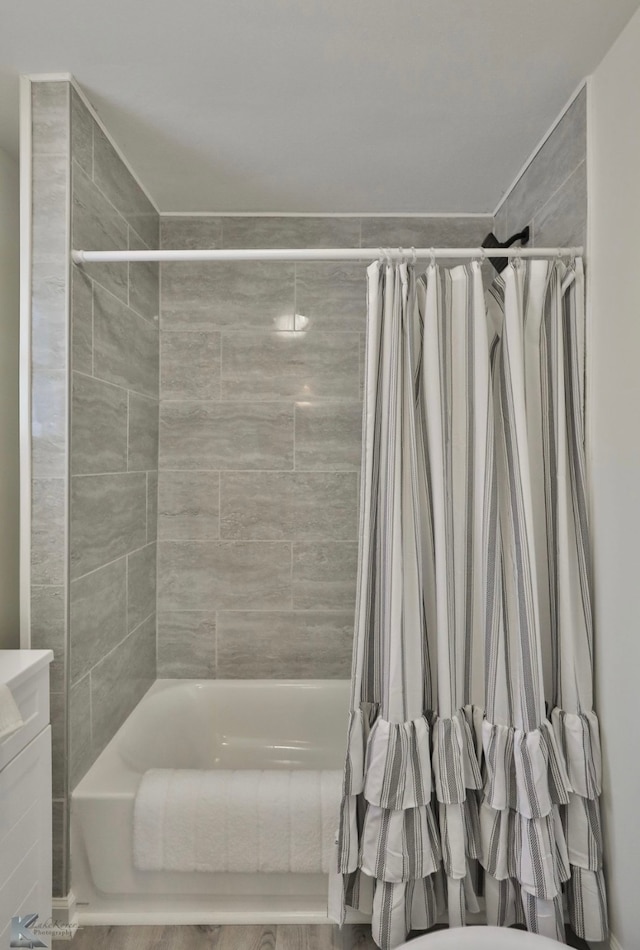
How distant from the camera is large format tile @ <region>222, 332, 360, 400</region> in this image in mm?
2727

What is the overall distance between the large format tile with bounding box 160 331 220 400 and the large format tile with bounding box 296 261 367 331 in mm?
429

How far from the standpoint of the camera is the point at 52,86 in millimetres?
1779

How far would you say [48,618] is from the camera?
5.82ft

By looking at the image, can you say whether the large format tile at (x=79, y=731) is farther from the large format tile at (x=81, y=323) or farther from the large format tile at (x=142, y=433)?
the large format tile at (x=81, y=323)

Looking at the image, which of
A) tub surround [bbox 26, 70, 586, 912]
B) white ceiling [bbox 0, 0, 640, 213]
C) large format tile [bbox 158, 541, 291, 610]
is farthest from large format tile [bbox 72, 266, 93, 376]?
large format tile [bbox 158, 541, 291, 610]

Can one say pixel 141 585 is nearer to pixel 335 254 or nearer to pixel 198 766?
pixel 198 766

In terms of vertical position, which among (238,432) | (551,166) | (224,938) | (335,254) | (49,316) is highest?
(551,166)

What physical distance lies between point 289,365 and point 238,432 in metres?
0.38

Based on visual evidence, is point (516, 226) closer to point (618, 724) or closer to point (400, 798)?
point (618, 724)

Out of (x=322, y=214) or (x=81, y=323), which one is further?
(x=322, y=214)

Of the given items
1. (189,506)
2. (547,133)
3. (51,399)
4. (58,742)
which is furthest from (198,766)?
(547,133)

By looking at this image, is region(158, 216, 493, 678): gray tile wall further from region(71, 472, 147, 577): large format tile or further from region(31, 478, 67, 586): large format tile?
region(31, 478, 67, 586): large format tile

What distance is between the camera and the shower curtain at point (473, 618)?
1.63 meters

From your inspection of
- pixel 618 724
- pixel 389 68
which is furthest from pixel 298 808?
pixel 389 68
